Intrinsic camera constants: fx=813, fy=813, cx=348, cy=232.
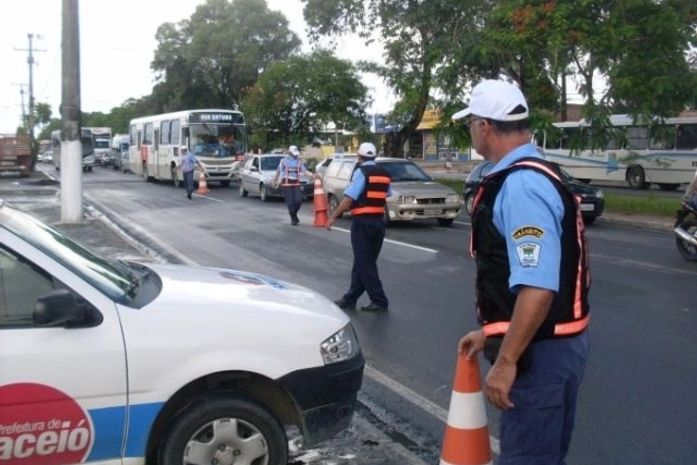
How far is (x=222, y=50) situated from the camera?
59125 mm

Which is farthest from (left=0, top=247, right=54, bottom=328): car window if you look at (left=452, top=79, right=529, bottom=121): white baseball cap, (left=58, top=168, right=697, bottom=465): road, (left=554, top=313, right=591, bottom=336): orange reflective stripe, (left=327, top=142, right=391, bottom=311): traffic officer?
(left=327, top=142, right=391, bottom=311): traffic officer

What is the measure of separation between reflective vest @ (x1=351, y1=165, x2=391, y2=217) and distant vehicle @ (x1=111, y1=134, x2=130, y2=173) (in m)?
42.8

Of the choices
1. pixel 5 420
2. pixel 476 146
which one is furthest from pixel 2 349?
pixel 476 146

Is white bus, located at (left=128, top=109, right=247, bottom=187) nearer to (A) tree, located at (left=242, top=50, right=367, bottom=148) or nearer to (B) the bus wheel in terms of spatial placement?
(A) tree, located at (left=242, top=50, right=367, bottom=148)

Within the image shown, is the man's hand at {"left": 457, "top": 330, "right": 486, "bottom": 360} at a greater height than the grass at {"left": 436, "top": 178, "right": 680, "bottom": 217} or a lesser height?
greater

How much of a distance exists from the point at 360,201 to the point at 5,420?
547cm

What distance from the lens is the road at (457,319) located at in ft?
17.0

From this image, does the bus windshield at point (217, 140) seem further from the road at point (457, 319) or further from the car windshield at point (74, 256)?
the car windshield at point (74, 256)

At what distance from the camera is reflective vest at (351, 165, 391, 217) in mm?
8555

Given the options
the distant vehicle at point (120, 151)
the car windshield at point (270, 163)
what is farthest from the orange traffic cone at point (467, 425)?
the distant vehicle at point (120, 151)

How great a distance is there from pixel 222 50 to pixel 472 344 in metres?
58.4

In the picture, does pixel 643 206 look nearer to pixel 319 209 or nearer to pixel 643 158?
pixel 319 209

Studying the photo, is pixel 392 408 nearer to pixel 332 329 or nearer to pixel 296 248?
pixel 332 329

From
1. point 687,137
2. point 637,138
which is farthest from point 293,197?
point 637,138
